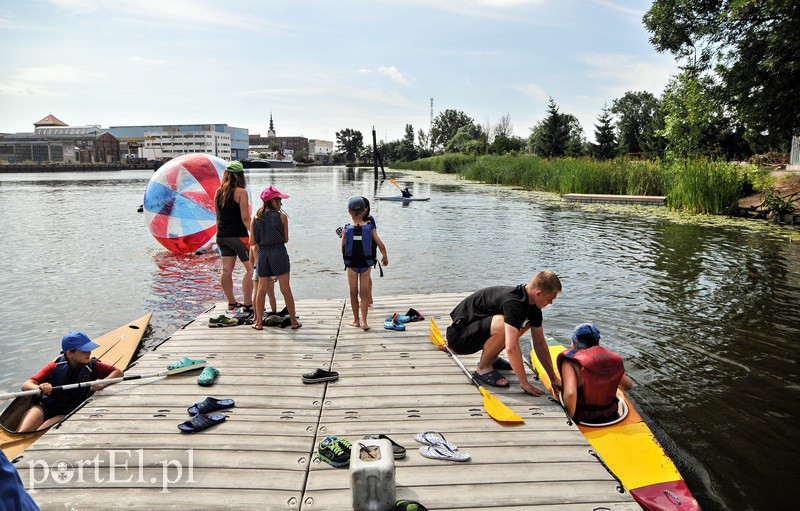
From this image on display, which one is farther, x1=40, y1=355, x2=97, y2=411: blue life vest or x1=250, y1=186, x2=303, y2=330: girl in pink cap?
x1=250, y1=186, x2=303, y2=330: girl in pink cap

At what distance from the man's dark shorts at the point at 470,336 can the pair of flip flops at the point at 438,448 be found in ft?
4.60

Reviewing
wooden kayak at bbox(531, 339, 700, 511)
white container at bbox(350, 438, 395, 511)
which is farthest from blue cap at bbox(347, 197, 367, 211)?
white container at bbox(350, 438, 395, 511)

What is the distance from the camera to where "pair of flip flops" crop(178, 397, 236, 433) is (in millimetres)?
4094

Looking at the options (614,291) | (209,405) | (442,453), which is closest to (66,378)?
(209,405)

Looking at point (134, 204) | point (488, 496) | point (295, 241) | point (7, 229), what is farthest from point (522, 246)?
point (134, 204)

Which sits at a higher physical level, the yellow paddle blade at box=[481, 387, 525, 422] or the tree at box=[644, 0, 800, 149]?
the tree at box=[644, 0, 800, 149]

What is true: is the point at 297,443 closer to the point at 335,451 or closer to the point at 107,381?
the point at 335,451

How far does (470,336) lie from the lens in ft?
17.4

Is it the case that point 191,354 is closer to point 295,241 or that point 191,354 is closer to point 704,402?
point 704,402

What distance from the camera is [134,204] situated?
31.1 meters

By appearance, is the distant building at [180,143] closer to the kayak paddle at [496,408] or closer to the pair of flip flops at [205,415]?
the pair of flip flops at [205,415]

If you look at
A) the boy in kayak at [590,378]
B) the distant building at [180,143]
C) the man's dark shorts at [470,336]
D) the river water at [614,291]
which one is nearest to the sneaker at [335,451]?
the man's dark shorts at [470,336]

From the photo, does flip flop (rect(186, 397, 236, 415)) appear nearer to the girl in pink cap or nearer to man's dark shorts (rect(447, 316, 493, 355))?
the girl in pink cap

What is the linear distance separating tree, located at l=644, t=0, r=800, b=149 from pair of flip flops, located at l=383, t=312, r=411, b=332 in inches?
703
